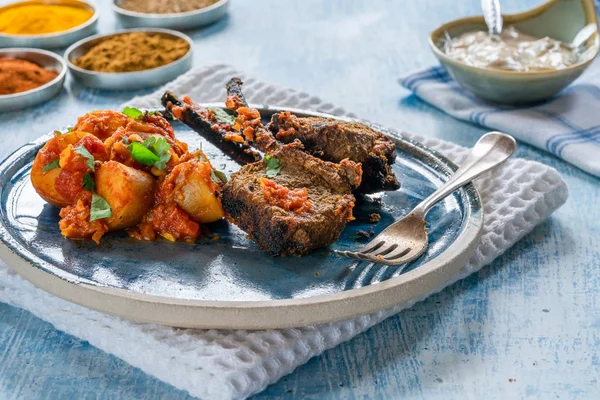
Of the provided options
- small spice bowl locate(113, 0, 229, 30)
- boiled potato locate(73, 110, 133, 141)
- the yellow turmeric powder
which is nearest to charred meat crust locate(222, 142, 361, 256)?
boiled potato locate(73, 110, 133, 141)

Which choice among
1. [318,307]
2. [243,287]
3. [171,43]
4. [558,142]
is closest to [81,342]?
[243,287]

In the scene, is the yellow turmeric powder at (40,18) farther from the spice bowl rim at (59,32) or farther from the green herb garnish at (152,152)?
the green herb garnish at (152,152)

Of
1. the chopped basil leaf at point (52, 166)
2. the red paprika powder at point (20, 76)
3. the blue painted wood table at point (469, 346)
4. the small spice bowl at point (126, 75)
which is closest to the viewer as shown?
the blue painted wood table at point (469, 346)

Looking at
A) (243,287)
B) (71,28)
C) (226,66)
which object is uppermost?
(243,287)

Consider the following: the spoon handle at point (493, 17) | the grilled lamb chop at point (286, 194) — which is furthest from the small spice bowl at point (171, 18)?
the grilled lamb chop at point (286, 194)

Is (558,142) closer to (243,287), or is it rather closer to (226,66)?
(226,66)

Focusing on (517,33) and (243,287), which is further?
(517,33)

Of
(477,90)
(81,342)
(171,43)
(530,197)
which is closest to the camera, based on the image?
(81,342)
